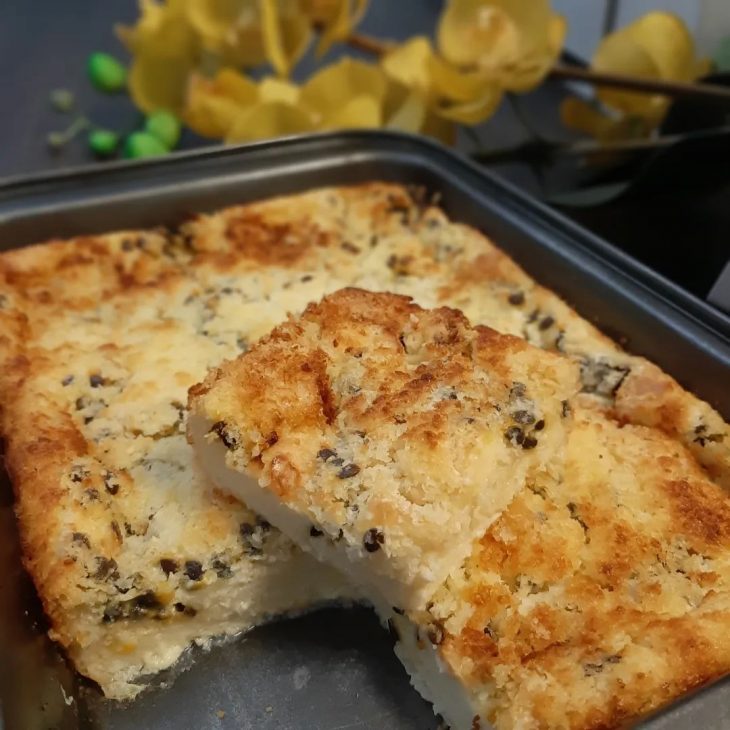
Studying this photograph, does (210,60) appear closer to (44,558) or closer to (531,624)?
(44,558)

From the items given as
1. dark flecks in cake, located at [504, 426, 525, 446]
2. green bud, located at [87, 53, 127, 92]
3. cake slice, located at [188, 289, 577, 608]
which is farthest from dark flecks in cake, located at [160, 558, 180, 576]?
green bud, located at [87, 53, 127, 92]

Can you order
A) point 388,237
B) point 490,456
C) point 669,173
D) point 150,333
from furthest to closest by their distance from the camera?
point 669,173
point 388,237
point 150,333
point 490,456

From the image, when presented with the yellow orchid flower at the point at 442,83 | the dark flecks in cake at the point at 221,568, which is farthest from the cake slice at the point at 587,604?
the yellow orchid flower at the point at 442,83

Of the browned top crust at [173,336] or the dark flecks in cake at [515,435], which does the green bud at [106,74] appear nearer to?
the browned top crust at [173,336]

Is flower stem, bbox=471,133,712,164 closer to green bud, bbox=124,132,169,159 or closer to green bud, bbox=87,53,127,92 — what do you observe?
green bud, bbox=124,132,169,159

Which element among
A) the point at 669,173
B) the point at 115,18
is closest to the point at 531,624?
the point at 669,173

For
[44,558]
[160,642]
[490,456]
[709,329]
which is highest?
[709,329]

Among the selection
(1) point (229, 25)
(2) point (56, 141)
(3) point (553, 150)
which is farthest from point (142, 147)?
(3) point (553, 150)

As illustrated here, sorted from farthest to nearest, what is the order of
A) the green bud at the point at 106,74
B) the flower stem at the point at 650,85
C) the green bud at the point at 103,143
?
the green bud at the point at 106,74 → the green bud at the point at 103,143 → the flower stem at the point at 650,85
